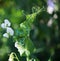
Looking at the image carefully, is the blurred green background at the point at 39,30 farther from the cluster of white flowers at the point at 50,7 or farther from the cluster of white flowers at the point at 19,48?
the cluster of white flowers at the point at 19,48

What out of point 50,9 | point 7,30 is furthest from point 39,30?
point 7,30

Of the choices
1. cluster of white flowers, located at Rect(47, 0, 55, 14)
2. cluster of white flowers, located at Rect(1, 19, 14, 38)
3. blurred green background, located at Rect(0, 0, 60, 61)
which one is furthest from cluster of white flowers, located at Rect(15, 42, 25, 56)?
cluster of white flowers, located at Rect(47, 0, 55, 14)

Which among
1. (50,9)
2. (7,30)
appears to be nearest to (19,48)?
(7,30)

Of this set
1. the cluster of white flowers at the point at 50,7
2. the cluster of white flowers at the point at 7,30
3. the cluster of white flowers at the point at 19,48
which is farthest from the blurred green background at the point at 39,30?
the cluster of white flowers at the point at 19,48

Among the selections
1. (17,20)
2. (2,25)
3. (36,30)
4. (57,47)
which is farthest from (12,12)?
(2,25)

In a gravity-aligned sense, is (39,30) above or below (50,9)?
below

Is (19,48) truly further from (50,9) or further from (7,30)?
(50,9)

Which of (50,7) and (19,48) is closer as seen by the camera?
(19,48)

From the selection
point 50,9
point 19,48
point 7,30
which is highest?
point 50,9

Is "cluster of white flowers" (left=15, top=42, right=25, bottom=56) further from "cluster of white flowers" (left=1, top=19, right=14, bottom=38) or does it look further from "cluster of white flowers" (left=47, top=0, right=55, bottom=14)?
"cluster of white flowers" (left=47, top=0, right=55, bottom=14)

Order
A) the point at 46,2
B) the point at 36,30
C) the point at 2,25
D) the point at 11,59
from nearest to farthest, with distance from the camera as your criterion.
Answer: the point at 11,59 < the point at 2,25 < the point at 46,2 < the point at 36,30

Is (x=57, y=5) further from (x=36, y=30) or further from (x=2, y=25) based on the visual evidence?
(x=2, y=25)
